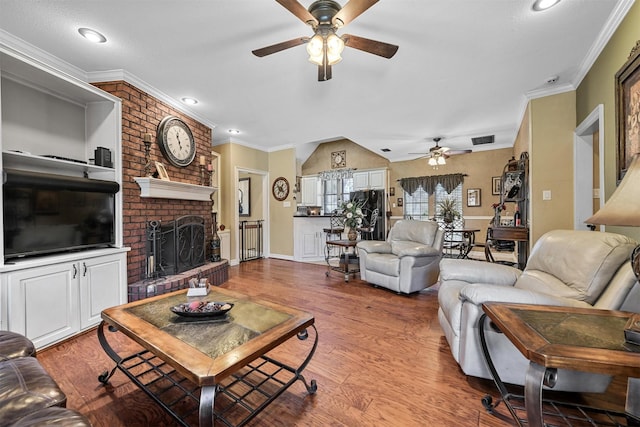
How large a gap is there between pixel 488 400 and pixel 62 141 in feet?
13.6

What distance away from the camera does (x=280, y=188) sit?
6.12 metres

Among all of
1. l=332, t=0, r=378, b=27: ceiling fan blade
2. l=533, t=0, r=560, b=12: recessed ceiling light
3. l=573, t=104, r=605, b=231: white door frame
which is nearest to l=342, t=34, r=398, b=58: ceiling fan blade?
l=332, t=0, r=378, b=27: ceiling fan blade

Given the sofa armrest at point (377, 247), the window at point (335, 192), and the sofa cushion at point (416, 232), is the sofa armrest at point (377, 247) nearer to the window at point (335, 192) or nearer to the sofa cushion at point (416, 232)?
the sofa cushion at point (416, 232)

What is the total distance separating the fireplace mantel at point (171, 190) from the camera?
3.05 metres

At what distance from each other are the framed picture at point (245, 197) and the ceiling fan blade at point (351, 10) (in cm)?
539

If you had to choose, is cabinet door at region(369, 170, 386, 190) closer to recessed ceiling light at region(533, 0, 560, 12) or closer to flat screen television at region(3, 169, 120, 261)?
recessed ceiling light at region(533, 0, 560, 12)

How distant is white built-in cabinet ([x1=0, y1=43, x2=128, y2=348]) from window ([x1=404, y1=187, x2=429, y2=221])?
6.65 meters

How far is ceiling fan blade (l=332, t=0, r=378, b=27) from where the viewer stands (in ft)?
5.11

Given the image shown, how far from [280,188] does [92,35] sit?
4.11 metres

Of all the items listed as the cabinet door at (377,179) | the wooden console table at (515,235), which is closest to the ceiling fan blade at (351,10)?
the wooden console table at (515,235)

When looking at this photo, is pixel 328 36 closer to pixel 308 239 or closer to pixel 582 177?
pixel 582 177

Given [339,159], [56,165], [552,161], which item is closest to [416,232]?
[552,161]

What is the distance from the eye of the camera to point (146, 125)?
321cm

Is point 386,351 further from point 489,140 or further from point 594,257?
point 489,140
